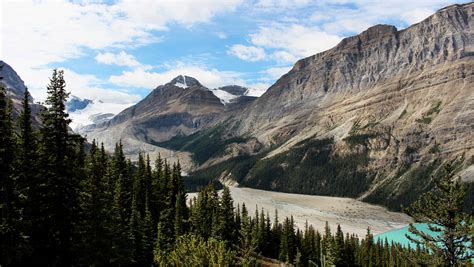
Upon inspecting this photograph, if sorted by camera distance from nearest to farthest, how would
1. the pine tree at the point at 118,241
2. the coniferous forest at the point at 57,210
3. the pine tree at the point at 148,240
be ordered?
the coniferous forest at the point at 57,210
the pine tree at the point at 118,241
the pine tree at the point at 148,240

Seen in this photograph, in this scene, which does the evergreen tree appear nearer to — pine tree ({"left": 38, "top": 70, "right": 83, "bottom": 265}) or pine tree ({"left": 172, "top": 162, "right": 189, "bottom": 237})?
pine tree ({"left": 38, "top": 70, "right": 83, "bottom": 265})

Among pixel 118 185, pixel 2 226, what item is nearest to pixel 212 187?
pixel 118 185

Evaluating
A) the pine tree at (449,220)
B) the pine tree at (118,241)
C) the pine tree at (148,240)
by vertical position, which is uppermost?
the pine tree at (449,220)

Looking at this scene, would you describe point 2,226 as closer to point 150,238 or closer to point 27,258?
point 27,258

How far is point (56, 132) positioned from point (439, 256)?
32618 mm

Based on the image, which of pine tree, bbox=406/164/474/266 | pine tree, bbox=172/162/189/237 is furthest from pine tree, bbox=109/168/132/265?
pine tree, bbox=406/164/474/266

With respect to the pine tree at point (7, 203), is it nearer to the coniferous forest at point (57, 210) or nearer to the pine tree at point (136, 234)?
the coniferous forest at point (57, 210)

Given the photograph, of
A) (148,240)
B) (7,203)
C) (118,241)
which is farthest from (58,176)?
(148,240)

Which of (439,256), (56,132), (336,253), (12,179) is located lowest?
(336,253)

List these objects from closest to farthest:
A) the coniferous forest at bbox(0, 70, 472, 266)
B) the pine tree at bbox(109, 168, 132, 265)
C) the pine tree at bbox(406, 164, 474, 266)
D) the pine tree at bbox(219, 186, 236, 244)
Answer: the coniferous forest at bbox(0, 70, 472, 266)
the pine tree at bbox(406, 164, 474, 266)
the pine tree at bbox(109, 168, 132, 265)
the pine tree at bbox(219, 186, 236, 244)

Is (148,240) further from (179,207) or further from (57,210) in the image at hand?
(57,210)

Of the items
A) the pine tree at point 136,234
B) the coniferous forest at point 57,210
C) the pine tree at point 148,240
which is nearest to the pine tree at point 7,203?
the coniferous forest at point 57,210

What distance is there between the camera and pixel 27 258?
127ft

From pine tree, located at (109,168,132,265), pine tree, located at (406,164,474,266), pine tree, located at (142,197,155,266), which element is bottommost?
pine tree, located at (142,197,155,266)
